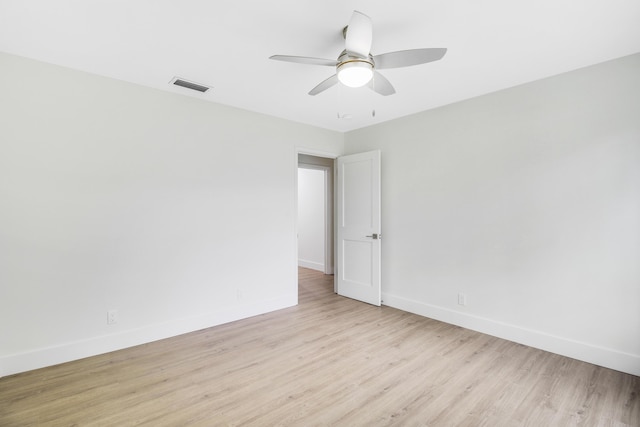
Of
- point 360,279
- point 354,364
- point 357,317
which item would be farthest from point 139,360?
point 360,279

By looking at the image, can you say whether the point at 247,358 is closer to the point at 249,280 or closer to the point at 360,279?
the point at 249,280

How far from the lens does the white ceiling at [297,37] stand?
1853 mm

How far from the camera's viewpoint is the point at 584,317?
103 inches

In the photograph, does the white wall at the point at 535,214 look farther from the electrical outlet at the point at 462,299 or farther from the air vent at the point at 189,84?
the air vent at the point at 189,84

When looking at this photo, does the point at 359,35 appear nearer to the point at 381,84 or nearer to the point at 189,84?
the point at 381,84

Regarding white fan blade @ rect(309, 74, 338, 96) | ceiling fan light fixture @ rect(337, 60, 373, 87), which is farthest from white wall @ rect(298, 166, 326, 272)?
ceiling fan light fixture @ rect(337, 60, 373, 87)

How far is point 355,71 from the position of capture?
1930mm

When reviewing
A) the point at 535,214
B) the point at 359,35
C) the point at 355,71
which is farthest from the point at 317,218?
the point at 359,35

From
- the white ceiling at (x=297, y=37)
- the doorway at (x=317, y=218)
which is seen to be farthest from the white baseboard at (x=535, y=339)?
the doorway at (x=317, y=218)

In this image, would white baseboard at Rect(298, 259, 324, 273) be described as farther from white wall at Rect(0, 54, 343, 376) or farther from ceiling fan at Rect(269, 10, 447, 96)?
ceiling fan at Rect(269, 10, 447, 96)

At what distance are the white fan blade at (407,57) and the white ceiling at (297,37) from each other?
0.25 meters

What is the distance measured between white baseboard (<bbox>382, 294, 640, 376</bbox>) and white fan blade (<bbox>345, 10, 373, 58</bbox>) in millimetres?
2922

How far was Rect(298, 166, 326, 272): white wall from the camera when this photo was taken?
673 centimetres

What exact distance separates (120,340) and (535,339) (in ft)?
12.8
